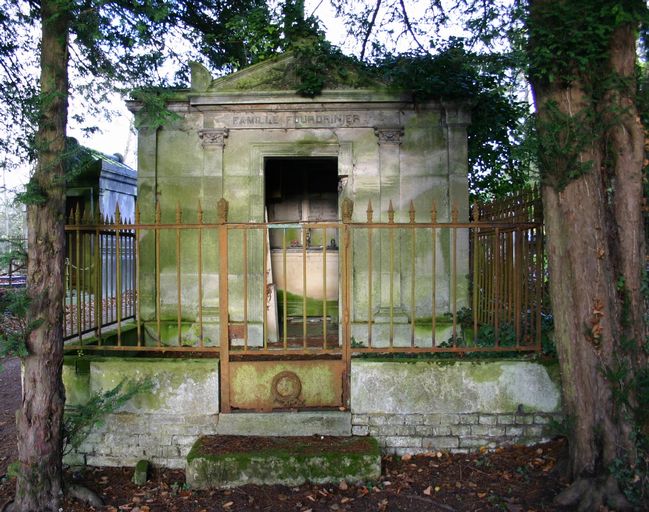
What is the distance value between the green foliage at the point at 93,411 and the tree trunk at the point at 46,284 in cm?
18

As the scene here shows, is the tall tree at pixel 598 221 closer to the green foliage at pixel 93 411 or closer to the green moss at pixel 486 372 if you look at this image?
the green moss at pixel 486 372

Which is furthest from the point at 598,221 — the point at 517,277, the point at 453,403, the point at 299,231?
the point at 299,231

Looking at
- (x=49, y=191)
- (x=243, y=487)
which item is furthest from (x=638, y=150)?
(x=49, y=191)

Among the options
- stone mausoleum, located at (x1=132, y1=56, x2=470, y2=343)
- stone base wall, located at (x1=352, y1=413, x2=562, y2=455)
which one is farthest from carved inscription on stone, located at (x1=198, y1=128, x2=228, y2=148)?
stone base wall, located at (x1=352, y1=413, x2=562, y2=455)

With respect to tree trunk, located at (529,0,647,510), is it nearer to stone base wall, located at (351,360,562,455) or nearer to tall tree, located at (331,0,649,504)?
tall tree, located at (331,0,649,504)

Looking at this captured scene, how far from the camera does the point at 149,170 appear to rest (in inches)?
252

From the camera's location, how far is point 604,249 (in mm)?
3375

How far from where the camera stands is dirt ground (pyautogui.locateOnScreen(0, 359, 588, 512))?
11.6ft

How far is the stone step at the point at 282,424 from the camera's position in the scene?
4.17 metres

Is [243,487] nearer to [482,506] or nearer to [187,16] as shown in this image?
[482,506]

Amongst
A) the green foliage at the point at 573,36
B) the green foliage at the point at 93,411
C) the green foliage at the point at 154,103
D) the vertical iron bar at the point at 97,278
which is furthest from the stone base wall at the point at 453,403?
the green foliage at the point at 154,103

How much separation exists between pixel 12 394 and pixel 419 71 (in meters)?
6.75

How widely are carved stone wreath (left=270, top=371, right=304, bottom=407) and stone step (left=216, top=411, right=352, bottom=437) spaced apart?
Result: 153 mm

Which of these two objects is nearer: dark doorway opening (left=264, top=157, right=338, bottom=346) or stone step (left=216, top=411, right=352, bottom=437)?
stone step (left=216, top=411, right=352, bottom=437)
